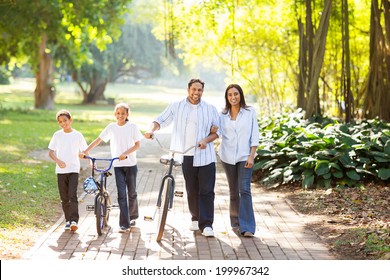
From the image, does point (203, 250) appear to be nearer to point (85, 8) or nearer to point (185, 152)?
point (185, 152)

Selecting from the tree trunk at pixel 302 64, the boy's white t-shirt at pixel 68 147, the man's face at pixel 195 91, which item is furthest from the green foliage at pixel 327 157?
the tree trunk at pixel 302 64

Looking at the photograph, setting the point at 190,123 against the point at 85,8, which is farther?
the point at 85,8

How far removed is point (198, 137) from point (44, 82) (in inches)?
1250

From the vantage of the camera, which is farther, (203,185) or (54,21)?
(54,21)

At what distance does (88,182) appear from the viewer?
882 centimetres

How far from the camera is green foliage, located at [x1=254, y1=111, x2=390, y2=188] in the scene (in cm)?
1241

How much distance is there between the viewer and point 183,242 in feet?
27.7

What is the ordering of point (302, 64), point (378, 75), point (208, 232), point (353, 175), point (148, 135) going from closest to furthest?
point (148, 135), point (208, 232), point (353, 175), point (378, 75), point (302, 64)

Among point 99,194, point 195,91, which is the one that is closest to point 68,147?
point 99,194

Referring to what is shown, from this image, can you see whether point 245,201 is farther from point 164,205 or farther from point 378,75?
point 378,75

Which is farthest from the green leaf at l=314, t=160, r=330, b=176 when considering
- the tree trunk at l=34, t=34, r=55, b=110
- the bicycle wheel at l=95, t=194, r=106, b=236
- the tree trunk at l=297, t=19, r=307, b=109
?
the tree trunk at l=34, t=34, r=55, b=110

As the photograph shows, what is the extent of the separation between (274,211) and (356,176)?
2.04m

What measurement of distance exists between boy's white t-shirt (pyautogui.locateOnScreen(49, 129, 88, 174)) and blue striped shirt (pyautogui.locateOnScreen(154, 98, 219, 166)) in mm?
941

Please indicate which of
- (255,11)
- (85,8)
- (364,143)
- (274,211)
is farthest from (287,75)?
(274,211)
